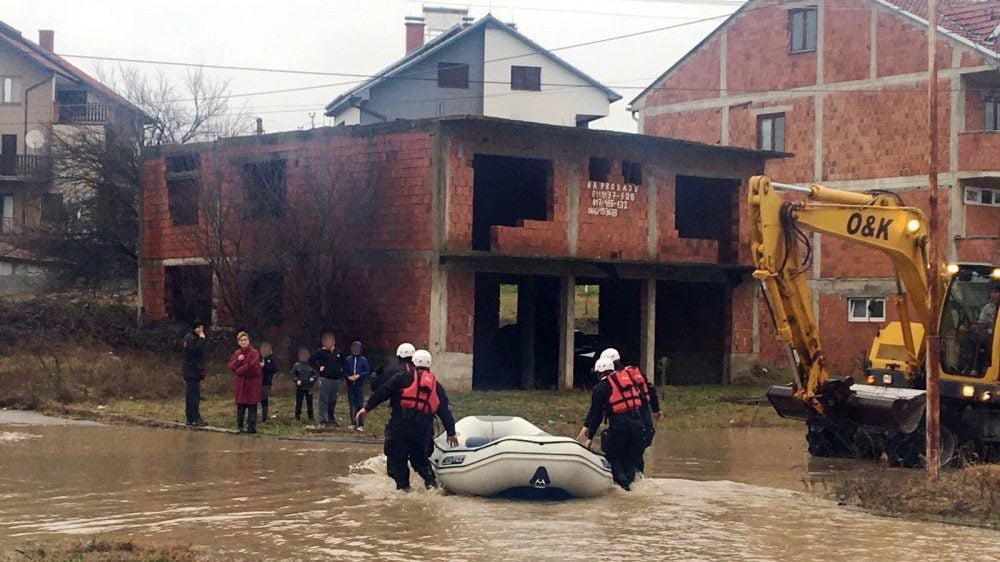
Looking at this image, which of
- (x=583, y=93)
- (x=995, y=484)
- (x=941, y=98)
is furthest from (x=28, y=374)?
(x=583, y=93)

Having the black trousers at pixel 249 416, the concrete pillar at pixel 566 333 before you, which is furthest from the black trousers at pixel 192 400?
the concrete pillar at pixel 566 333

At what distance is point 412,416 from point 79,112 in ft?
173

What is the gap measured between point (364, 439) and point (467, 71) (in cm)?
3871

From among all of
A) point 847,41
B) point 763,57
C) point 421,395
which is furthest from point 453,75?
point 421,395

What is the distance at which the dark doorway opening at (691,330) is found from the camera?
40.6 metres

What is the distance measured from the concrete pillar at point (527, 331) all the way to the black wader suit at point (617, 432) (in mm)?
19595

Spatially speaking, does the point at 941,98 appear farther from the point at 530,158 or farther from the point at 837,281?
the point at 530,158

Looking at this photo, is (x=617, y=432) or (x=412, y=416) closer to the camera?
(x=412, y=416)

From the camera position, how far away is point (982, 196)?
142 feet

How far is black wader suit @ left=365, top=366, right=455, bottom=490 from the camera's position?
17734mm

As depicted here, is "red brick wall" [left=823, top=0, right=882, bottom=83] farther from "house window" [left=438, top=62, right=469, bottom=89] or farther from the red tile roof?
"house window" [left=438, top=62, right=469, bottom=89]

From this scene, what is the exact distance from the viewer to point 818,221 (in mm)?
21750

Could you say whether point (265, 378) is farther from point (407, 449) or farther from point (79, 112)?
point (79, 112)

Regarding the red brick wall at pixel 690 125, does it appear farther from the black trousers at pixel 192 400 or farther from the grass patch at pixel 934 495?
the grass patch at pixel 934 495
